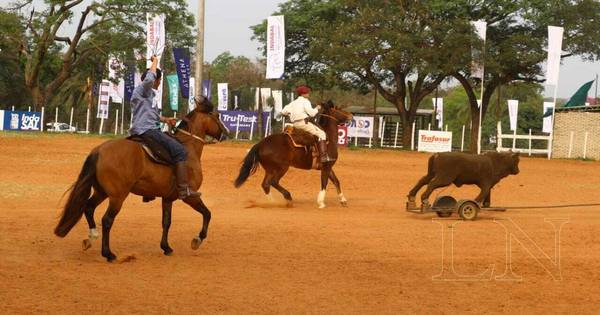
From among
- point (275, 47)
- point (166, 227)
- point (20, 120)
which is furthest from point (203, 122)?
point (20, 120)

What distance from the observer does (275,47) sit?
128 ft

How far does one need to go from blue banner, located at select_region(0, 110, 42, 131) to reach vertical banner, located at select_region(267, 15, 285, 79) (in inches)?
680

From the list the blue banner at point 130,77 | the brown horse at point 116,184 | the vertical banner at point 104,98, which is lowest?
the brown horse at point 116,184

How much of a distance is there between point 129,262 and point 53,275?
1.22 m

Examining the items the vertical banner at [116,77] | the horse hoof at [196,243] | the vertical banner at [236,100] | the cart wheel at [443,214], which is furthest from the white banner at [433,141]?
the horse hoof at [196,243]

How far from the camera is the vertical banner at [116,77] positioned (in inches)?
1960

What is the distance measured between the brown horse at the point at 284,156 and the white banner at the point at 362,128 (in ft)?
96.2

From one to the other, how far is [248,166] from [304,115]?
5.01ft

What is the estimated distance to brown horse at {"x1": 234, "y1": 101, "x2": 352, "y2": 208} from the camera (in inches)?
669

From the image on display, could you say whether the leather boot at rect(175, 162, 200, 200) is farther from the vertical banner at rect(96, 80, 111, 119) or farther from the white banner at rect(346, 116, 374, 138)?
the vertical banner at rect(96, 80, 111, 119)

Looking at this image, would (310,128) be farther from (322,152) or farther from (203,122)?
(203,122)

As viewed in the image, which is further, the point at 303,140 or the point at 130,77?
the point at 130,77

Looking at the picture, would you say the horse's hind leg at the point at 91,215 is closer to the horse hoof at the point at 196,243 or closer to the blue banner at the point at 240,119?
the horse hoof at the point at 196,243

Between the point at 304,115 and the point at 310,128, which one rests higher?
the point at 304,115
